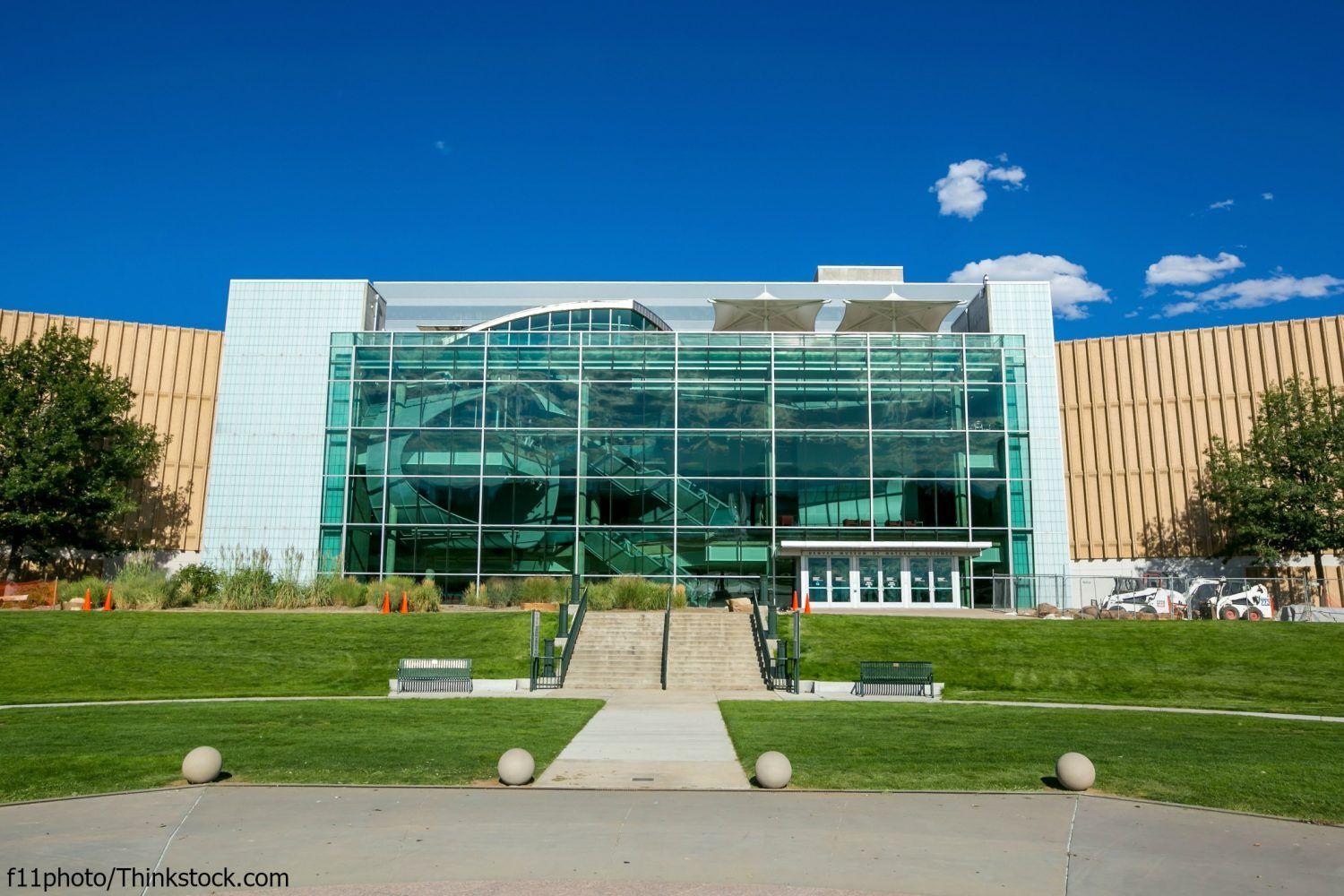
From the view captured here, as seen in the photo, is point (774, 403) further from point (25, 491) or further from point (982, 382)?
point (25, 491)

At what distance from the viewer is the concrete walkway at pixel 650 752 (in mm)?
12203

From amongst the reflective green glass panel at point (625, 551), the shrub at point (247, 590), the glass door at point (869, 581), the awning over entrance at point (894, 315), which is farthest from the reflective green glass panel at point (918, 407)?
the shrub at point (247, 590)

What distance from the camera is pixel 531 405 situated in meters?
41.3

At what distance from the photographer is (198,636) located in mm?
26875

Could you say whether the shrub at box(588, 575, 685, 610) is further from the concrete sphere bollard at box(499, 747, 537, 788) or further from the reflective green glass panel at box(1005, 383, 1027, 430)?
the concrete sphere bollard at box(499, 747, 537, 788)

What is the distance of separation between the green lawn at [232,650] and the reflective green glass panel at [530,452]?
10896 millimetres

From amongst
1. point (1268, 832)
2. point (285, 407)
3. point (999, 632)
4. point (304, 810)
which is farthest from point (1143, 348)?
point (304, 810)

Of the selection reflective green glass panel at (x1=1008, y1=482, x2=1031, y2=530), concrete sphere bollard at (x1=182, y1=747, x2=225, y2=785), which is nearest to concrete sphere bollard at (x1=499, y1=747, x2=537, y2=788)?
concrete sphere bollard at (x1=182, y1=747, x2=225, y2=785)

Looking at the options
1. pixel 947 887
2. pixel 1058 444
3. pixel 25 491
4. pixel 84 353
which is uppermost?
pixel 84 353

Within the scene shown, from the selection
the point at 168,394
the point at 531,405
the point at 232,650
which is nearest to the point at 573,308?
the point at 531,405

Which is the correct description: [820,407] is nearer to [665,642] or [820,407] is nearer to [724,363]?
[724,363]

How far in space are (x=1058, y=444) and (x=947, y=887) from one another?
117ft

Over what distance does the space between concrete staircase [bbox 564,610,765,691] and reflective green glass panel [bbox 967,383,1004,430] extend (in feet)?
50.1

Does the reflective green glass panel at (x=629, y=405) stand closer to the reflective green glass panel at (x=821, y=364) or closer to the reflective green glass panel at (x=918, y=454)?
the reflective green glass panel at (x=821, y=364)
